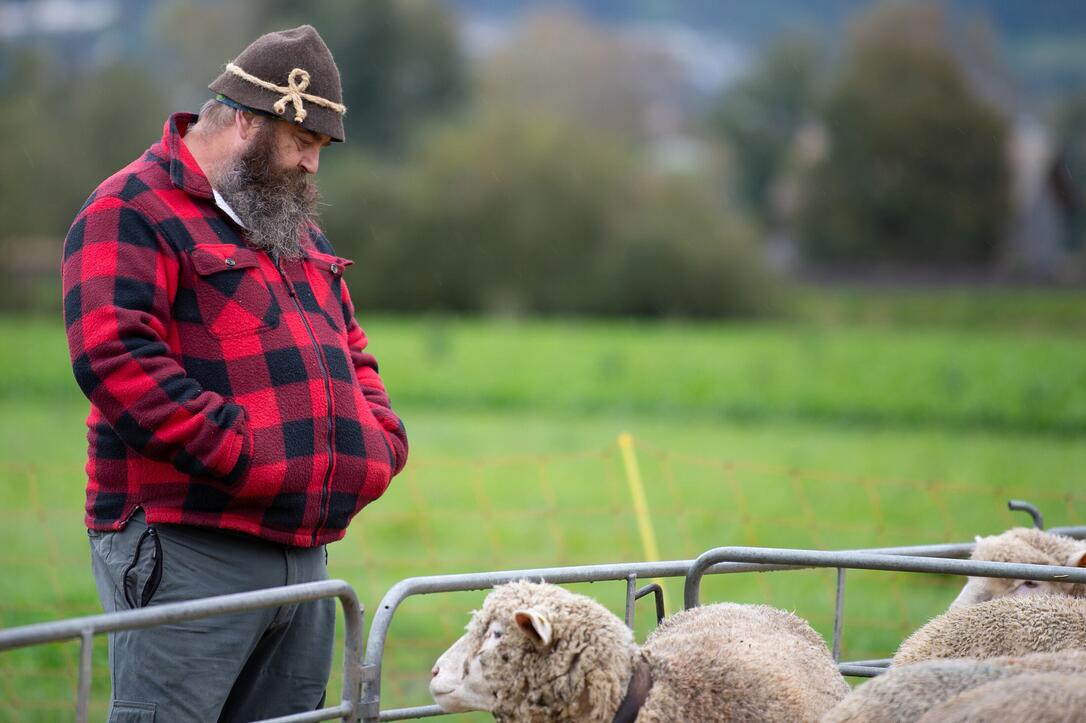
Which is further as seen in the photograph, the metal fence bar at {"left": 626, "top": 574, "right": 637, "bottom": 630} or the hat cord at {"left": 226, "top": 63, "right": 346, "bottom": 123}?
the metal fence bar at {"left": 626, "top": 574, "right": 637, "bottom": 630}

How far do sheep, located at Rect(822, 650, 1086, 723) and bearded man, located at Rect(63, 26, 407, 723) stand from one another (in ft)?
4.80

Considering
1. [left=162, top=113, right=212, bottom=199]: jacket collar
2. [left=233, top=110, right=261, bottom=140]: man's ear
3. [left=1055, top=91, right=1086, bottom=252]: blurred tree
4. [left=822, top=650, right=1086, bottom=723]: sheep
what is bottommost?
[left=822, top=650, right=1086, bottom=723]: sheep

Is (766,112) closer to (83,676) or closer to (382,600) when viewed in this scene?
(382,600)

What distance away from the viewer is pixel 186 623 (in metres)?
3.09

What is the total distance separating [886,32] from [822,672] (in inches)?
2049

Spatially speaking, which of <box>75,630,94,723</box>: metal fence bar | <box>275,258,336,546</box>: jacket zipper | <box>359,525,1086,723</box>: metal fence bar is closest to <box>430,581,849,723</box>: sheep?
<box>359,525,1086,723</box>: metal fence bar

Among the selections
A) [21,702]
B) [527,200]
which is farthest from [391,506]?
[527,200]

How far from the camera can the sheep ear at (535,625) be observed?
2900 millimetres

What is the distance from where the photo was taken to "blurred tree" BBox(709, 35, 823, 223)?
6350 centimetres

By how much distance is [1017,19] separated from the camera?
14388cm

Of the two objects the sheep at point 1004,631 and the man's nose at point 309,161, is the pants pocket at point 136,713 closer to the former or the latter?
the man's nose at point 309,161

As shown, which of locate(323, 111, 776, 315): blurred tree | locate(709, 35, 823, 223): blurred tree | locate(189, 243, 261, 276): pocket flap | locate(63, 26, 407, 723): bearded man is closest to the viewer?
locate(63, 26, 407, 723): bearded man

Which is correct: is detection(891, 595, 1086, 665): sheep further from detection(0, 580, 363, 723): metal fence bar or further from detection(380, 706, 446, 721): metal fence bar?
detection(0, 580, 363, 723): metal fence bar

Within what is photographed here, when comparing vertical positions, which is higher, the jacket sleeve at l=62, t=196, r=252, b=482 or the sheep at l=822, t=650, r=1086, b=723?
the jacket sleeve at l=62, t=196, r=252, b=482
